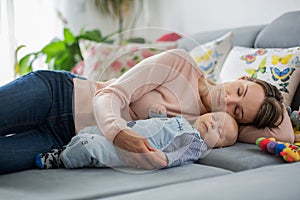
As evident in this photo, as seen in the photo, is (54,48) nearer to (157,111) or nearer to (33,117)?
(33,117)

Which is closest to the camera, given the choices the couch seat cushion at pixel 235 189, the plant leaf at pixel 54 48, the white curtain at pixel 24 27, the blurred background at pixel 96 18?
the couch seat cushion at pixel 235 189

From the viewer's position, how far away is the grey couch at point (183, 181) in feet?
3.35

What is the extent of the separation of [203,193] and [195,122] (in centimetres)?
47

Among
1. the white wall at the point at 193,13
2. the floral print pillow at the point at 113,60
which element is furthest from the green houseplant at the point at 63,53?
the floral print pillow at the point at 113,60

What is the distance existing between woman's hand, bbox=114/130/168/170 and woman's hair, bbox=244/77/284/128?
42 cm

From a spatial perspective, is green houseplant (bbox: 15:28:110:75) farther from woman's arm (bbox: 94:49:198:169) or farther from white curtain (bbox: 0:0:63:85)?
woman's arm (bbox: 94:49:198:169)

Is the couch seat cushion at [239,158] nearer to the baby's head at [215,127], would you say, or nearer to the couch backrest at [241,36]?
the baby's head at [215,127]

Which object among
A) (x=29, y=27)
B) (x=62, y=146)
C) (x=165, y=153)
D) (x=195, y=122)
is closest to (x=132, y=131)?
(x=165, y=153)

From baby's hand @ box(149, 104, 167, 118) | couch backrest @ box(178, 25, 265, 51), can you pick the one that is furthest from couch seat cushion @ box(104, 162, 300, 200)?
couch backrest @ box(178, 25, 265, 51)

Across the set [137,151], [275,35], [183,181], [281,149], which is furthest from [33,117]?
[275,35]

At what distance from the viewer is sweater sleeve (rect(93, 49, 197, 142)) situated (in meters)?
1.37

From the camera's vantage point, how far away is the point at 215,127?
148 centimetres

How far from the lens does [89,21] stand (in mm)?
3824

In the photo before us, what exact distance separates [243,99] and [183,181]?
45 centimetres
